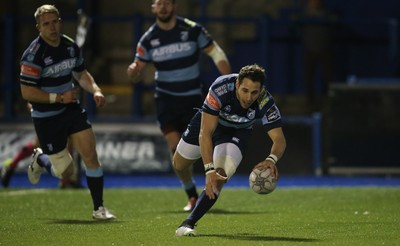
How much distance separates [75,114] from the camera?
12.5m

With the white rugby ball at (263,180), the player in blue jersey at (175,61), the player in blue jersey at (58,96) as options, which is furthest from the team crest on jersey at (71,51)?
the white rugby ball at (263,180)

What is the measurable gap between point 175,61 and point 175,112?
25.3 inches

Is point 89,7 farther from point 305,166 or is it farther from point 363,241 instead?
point 363,241

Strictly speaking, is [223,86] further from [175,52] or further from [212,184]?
[175,52]

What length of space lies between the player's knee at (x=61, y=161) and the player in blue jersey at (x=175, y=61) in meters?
1.60

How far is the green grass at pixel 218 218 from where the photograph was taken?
1005 centimetres

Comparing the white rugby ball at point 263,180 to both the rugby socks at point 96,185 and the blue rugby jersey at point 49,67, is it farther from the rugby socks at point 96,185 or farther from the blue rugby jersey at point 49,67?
the blue rugby jersey at point 49,67

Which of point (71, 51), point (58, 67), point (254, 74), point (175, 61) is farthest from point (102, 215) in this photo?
point (254, 74)

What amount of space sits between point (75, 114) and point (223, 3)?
1128 centimetres

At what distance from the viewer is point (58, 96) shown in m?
12.1

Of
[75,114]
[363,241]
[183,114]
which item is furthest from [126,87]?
[363,241]

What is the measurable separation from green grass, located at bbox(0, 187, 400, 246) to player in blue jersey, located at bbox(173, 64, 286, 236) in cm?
45

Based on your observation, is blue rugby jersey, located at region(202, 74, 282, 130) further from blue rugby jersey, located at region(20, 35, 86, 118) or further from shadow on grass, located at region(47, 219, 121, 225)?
blue rugby jersey, located at region(20, 35, 86, 118)

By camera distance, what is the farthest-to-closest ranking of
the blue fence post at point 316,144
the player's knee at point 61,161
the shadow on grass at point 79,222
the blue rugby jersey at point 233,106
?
the blue fence post at point 316,144 < the player's knee at point 61,161 < the shadow on grass at point 79,222 < the blue rugby jersey at point 233,106
